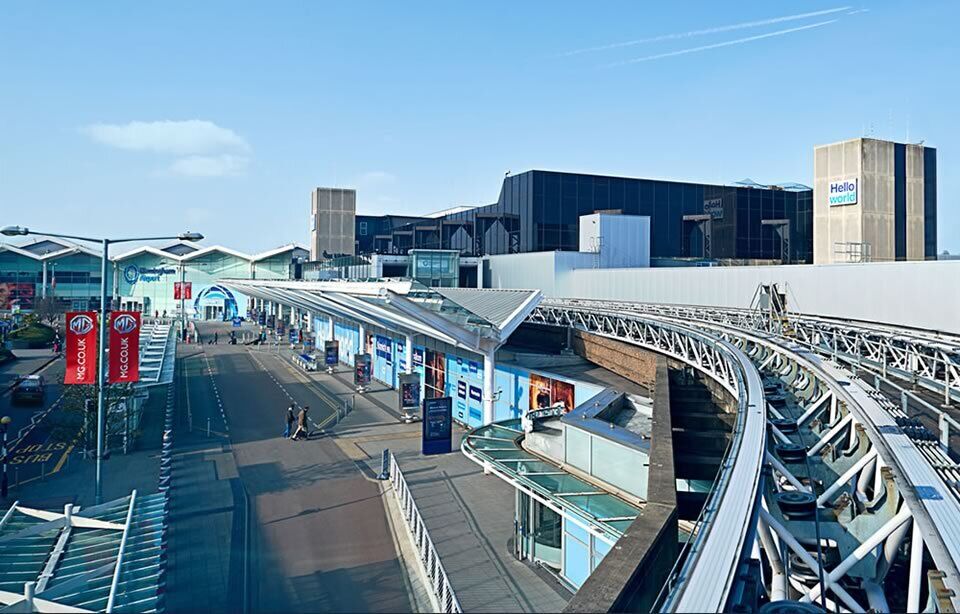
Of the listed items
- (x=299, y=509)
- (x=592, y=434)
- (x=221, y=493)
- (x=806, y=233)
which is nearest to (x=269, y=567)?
(x=299, y=509)

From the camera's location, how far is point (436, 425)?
19.6 meters

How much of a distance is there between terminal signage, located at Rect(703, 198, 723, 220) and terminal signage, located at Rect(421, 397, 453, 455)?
43.8 m

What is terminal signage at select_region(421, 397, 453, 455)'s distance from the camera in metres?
19.4

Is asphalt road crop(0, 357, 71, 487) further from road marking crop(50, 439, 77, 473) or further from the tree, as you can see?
the tree

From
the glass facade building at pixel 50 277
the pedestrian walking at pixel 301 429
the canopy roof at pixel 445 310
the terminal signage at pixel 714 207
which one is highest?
the terminal signage at pixel 714 207

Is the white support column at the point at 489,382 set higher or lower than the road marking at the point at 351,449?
higher

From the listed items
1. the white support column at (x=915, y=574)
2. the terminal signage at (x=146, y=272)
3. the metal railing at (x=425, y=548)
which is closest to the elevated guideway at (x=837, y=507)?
the white support column at (x=915, y=574)

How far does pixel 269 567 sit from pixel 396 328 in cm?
1763

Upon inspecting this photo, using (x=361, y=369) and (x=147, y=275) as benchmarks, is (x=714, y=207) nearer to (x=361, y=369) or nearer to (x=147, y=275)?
(x=361, y=369)

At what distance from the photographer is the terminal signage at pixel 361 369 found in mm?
32406

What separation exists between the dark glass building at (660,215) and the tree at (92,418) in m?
36.1

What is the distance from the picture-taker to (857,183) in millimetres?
28609

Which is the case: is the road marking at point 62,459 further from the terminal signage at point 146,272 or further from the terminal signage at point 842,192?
the terminal signage at point 146,272

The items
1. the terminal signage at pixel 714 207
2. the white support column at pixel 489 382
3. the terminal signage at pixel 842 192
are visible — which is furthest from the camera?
the terminal signage at pixel 714 207
